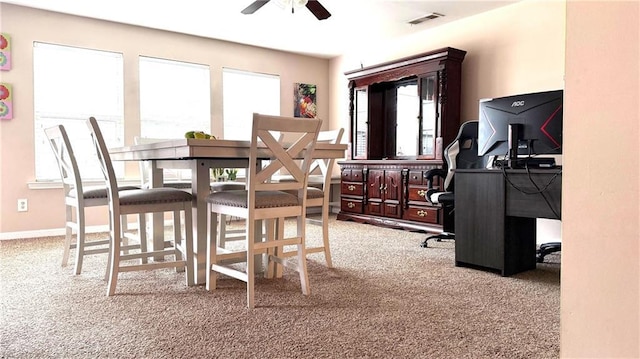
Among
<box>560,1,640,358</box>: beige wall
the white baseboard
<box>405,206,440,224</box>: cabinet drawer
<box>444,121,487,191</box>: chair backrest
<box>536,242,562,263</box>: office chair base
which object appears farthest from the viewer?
<box>405,206,440,224</box>: cabinet drawer

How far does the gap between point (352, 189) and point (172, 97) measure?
246cm

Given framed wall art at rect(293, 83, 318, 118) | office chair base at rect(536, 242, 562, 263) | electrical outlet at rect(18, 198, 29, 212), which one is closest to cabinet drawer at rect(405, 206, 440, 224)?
office chair base at rect(536, 242, 562, 263)

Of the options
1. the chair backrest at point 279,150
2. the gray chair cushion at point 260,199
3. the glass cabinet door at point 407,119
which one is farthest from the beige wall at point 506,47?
the gray chair cushion at point 260,199

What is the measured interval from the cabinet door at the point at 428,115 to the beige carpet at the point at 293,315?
2.10 m

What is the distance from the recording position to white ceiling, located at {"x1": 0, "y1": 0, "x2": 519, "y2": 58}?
443 centimetres

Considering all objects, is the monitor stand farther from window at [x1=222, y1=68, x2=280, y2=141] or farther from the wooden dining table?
window at [x1=222, y1=68, x2=280, y2=141]

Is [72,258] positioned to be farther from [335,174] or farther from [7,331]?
[335,174]

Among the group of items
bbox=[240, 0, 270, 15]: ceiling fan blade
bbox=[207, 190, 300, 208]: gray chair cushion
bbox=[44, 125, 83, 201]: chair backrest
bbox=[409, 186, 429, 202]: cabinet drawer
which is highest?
bbox=[240, 0, 270, 15]: ceiling fan blade

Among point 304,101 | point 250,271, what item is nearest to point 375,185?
point 304,101

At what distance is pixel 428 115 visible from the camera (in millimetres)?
4984

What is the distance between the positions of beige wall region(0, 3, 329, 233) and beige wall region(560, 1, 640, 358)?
4.93 m

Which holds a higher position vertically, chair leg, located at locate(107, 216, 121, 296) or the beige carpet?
chair leg, located at locate(107, 216, 121, 296)

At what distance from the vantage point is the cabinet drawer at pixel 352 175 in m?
5.55

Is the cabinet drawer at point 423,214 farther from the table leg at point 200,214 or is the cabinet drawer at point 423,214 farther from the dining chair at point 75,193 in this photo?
the dining chair at point 75,193
